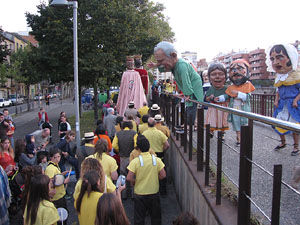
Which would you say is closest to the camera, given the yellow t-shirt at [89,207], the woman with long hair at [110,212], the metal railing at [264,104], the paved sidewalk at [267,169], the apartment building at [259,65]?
the paved sidewalk at [267,169]

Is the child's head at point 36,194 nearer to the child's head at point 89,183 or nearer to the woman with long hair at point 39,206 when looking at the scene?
the woman with long hair at point 39,206

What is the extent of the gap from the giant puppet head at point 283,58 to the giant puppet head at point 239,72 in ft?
2.79

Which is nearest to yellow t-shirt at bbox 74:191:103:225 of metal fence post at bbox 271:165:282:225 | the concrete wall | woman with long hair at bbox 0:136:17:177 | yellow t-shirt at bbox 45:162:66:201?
the concrete wall

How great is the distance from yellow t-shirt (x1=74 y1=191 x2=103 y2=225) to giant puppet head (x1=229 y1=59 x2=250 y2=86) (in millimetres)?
3791

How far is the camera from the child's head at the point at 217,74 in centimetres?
598

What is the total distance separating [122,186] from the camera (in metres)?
3.64

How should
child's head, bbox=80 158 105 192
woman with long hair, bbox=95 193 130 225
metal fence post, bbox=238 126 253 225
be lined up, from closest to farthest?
metal fence post, bbox=238 126 253 225 < woman with long hair, bbox=95 193 130 225 < child's head, bbox=80 158 105 192

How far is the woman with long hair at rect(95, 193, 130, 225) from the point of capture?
2699mm

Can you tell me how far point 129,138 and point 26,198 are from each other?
2683 millimetres

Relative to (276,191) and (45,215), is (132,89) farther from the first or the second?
(276,191)

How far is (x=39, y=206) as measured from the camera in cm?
332

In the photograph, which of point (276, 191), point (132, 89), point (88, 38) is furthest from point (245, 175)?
point (88, 38)

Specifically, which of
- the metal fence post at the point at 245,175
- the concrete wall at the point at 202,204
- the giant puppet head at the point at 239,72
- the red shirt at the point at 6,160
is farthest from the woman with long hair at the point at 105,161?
the giant puppet head at the point at 239,72

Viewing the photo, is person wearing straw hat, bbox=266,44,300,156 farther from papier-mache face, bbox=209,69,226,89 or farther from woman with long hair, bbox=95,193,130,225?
woman with long hair, bbox=95,193,130,225
